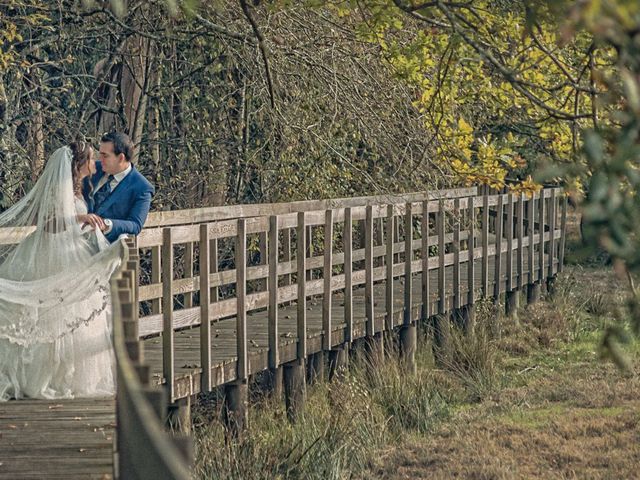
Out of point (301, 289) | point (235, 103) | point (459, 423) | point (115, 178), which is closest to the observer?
point (115, 178)

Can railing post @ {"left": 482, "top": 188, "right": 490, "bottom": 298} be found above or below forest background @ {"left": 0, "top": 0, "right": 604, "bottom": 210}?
below

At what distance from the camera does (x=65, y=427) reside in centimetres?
715

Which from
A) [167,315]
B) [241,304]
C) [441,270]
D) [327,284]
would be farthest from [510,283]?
[167,315]

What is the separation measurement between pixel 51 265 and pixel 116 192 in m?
0.68

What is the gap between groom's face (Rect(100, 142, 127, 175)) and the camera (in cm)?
896

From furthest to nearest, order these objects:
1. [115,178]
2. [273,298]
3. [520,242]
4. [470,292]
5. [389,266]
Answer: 1. [520,242]
2. [470,292]
3. [389,266]
4. [273,298]
5. [115,178]

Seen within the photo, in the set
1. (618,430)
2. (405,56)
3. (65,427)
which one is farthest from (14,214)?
(618,430)

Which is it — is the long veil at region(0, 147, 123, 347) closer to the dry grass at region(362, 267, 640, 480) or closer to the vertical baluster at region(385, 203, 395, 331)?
the dry grass at region(362, 267, 640, 480)

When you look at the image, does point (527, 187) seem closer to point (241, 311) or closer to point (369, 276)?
point (241, 311)

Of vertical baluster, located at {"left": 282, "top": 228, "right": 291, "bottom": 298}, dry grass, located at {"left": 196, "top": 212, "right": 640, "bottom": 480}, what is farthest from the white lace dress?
vertical baluster, located at {"left": 282, "top": 228, "right": 291, "bottom": 298}

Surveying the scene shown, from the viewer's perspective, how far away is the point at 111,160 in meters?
8.98

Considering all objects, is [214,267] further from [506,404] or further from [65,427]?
[65,427]

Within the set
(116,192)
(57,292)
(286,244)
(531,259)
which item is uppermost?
(116,192)

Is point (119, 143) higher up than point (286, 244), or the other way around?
point (119, 143)
